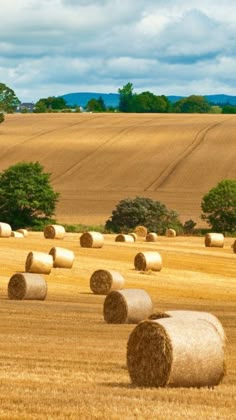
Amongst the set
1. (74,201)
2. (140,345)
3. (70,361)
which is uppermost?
(140,345)

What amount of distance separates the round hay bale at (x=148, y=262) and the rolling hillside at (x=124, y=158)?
34.6 meters

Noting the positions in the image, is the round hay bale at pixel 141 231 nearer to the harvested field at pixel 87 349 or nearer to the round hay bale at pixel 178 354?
the harvested field at pixel 87 349

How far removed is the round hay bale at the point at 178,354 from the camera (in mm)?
13352

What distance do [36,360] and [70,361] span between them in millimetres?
532

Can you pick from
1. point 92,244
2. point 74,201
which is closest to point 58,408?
point 92,244

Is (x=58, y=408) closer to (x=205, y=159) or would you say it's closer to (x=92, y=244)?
(x=92, y=244)

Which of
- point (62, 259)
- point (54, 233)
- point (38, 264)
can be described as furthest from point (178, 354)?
point (54, 233)

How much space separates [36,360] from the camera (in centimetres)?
1712

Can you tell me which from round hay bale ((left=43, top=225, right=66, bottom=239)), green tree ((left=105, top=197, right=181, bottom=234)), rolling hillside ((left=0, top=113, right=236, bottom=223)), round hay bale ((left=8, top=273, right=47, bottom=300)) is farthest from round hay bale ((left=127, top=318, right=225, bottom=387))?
rolling hillside ((left=0, top=113, right=236, bottom=223))

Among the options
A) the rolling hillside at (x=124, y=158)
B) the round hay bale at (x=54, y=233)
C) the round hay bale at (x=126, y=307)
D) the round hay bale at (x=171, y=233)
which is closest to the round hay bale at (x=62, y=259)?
the round hay bale at (x=54, y=233)

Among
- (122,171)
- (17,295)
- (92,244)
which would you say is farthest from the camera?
(122,171)

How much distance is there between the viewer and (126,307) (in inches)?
958

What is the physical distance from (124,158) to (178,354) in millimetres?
92384

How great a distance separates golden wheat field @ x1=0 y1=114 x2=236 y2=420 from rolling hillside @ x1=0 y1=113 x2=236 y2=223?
12 centimetres
